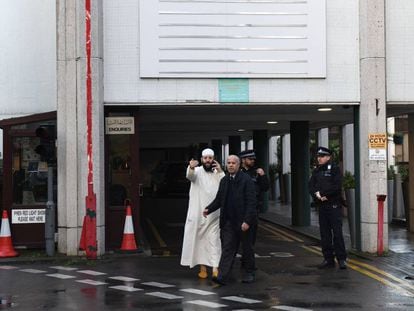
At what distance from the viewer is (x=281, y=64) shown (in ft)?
37.7

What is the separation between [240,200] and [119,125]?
12.6 ft

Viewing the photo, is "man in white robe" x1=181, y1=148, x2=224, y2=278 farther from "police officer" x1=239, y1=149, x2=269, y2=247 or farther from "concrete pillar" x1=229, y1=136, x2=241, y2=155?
"concrete pillar" x1=229, y1=136, x2=241, y2=155

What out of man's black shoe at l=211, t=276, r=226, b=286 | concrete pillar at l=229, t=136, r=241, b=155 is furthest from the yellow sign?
concrete pillar at l=229, t=136, r=241, b=155

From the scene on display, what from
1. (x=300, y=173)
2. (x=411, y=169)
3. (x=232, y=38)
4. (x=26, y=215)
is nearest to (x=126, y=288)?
(x=26, y=215)

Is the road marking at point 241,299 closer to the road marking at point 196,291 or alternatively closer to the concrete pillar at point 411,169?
the road marking at point 196,291

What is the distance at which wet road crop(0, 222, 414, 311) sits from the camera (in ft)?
24.6

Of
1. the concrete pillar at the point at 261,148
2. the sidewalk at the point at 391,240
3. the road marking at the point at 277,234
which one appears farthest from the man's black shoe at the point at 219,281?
the concrete pillar at the point at 261,148

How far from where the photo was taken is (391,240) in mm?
13391

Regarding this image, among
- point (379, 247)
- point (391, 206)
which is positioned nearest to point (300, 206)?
point (391, 206)

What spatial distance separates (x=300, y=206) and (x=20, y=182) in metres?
7.45

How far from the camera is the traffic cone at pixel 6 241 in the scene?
37.4 feet

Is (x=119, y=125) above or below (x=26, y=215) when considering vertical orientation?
above

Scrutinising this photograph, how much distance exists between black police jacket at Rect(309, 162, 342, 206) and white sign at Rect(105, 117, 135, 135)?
3.65m

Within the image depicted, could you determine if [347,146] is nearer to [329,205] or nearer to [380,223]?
[380,223]
